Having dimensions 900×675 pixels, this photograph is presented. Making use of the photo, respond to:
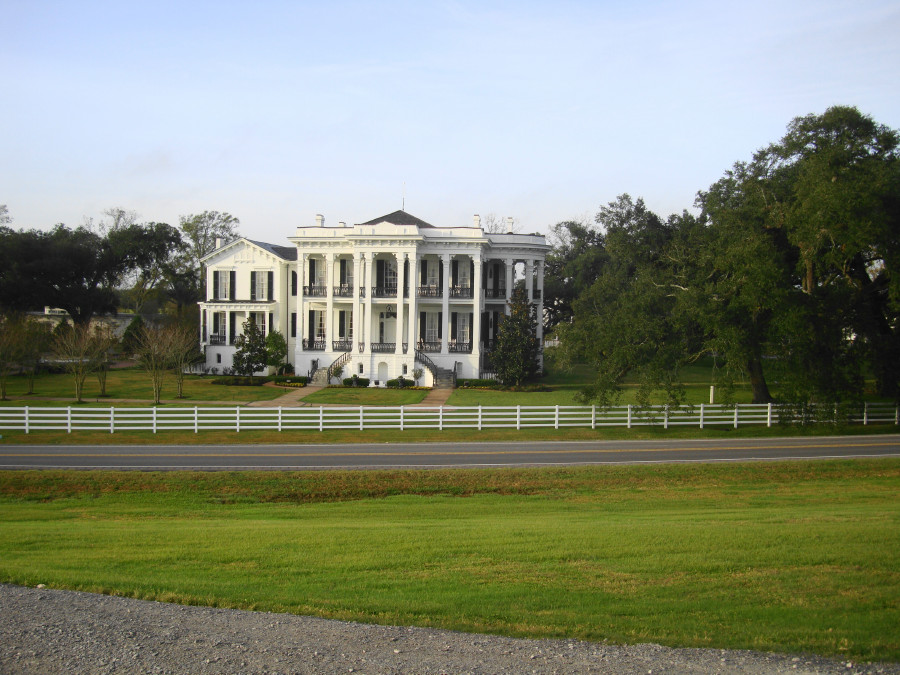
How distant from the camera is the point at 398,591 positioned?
8531mm

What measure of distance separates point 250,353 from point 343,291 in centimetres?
773

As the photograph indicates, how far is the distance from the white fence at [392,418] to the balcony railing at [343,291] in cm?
1947

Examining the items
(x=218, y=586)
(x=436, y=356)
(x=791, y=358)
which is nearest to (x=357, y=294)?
(x=436, y=356)

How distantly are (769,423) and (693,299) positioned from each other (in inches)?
248

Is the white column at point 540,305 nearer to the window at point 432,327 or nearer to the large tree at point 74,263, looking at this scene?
the window at point 432,327

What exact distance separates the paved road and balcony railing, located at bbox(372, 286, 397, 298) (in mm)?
24592

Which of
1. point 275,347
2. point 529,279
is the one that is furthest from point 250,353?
point 529,279

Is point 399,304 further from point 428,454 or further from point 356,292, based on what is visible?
point 428,454

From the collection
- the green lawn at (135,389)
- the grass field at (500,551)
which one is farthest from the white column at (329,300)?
the grass field at (500,551)

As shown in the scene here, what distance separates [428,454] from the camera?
2309cm

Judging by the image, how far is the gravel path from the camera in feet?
20.5

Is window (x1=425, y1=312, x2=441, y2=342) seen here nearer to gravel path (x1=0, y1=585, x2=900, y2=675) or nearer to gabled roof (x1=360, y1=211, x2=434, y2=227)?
Answer: gabled roof (x1=360, y1=211, x2=434, y2=227)

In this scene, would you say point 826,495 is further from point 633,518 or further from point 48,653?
point 48,653

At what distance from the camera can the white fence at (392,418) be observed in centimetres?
2789
